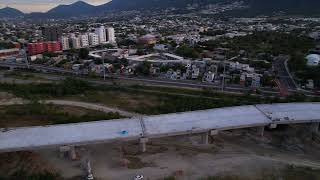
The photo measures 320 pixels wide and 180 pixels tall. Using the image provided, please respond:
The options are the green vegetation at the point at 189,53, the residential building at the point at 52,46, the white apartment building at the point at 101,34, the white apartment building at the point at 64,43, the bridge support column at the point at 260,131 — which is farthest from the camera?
the white apartment building at the point at 101,34

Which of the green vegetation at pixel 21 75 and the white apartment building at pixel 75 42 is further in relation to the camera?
the white apartment building at pixel 75 42

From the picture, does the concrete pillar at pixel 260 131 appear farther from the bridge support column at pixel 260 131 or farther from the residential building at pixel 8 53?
the residential building at pixel 8 53

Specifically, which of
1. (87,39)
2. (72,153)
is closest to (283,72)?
(72,153)

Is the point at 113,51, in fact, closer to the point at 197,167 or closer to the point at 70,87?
the point at 70,87

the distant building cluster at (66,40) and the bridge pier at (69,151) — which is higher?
the distant building cluster at (66,40)

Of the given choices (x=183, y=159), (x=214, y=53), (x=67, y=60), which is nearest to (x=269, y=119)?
(x=183, y=159)

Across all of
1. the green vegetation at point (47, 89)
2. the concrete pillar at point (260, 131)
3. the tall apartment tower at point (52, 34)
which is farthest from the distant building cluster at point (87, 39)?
the concrete pillar at point (260, 131)

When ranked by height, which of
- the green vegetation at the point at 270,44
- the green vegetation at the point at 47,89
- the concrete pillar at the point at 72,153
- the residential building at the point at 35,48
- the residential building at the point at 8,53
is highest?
the green vegetation at the point at 270,44
